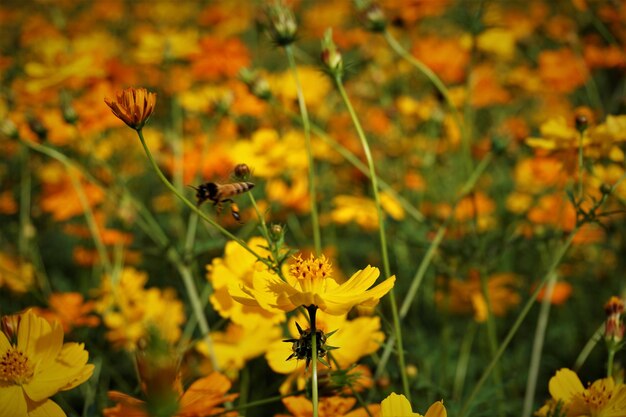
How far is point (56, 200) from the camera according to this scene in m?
1.35

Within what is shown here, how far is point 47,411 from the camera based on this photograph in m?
0.51

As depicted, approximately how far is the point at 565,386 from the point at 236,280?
35 centimetres

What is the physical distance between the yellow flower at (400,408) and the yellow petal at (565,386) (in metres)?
0.14

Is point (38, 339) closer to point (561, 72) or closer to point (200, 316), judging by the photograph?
point (200, 316)

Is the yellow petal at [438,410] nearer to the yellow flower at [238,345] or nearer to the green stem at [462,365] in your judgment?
the yellow flower at [238,345]

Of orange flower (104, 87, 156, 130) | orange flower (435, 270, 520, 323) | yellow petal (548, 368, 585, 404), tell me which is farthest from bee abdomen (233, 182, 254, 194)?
orange flower (435, 270, 520, 323)

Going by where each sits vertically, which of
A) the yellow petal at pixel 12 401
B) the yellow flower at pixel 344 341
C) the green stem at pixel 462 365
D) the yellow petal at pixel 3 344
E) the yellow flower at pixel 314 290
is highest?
the yellow flower at pixel 314 290

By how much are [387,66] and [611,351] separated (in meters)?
1.44

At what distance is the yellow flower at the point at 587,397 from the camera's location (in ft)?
1.73

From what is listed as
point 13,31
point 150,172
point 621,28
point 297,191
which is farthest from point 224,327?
point 13,31

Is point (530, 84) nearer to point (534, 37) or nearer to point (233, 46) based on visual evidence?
point (534, 37)

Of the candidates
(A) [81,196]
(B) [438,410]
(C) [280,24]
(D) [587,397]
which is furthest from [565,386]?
(A) [81,196]

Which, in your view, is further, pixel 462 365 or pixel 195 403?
pixel 462 365

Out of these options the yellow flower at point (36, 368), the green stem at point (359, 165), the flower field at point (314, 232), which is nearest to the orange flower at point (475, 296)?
the flower field at point (314, 232)
